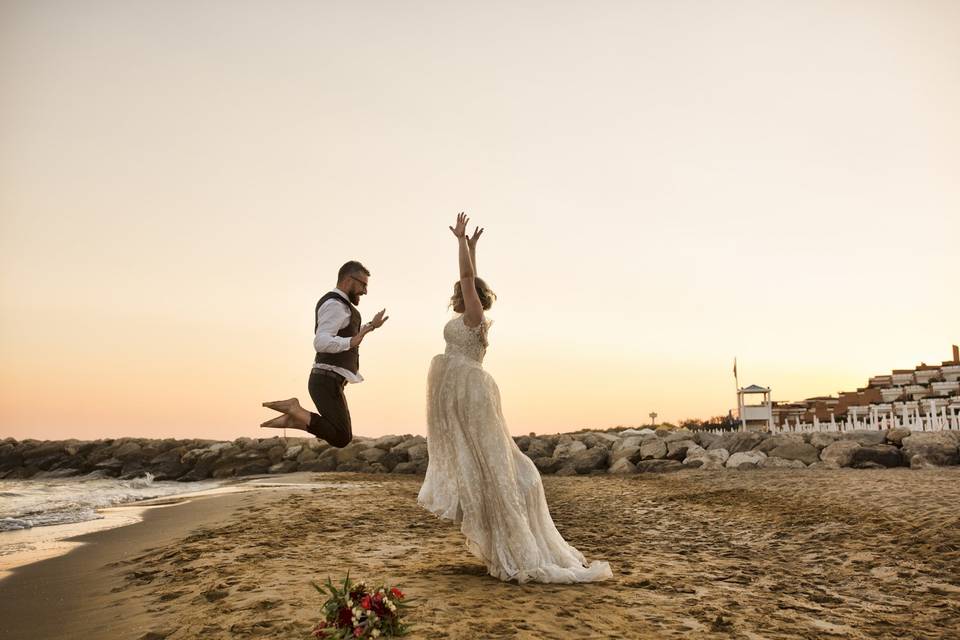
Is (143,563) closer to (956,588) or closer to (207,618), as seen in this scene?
(207,618)

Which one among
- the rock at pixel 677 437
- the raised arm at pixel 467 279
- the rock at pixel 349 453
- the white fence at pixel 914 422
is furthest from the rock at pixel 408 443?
the raised arm at pixel 467 279

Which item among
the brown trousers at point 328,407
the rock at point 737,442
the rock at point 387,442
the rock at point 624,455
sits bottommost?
the rock at point 624,455

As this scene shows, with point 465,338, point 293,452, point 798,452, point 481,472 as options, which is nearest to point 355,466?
point 293,452

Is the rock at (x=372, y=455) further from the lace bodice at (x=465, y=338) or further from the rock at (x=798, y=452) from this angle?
the lace bodice at (x=465, y=338)

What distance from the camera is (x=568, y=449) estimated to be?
2238cm

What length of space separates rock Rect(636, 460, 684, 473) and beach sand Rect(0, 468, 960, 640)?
7620mm

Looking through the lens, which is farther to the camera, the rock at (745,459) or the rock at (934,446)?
the rock at (745,459)

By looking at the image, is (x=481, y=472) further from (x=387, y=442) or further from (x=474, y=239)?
(x=387, y=442)

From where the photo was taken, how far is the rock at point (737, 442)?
19.7 meters

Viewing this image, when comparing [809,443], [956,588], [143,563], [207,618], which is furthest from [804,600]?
[809,443]

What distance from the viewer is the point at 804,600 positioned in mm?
5383

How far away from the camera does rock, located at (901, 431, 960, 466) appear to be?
15.6m

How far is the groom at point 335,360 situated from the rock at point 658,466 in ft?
51.7

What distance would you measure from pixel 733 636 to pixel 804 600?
1452mm
